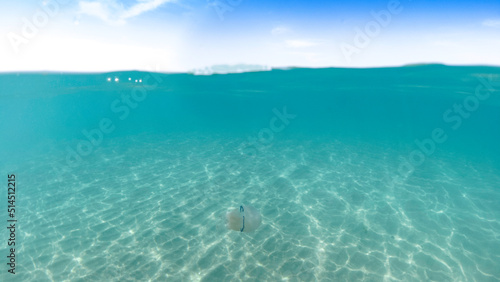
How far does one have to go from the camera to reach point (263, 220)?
10914mm

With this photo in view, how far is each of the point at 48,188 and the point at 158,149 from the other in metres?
8.78

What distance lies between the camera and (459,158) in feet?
65.1

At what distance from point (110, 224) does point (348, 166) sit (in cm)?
1541

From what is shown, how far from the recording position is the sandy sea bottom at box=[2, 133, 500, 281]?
8.25 m

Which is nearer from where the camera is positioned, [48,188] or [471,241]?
[471,241]

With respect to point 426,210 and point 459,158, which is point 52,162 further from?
point 459,158

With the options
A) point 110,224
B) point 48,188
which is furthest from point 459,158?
point 48,188

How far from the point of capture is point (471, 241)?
9609 millimetres

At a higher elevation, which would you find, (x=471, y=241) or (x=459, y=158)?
(x=471, y=241)

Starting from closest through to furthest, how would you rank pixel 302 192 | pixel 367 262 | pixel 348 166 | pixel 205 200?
pixel 367 262, pixel 205 200, pixel 302 192, pixel 348 166

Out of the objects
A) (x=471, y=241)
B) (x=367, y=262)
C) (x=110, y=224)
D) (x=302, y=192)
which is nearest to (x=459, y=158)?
(x=471, y=241)

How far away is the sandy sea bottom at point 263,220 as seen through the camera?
27.1 feet

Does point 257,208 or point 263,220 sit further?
point 257,208

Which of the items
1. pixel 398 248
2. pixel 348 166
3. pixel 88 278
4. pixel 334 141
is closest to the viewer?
pixel 88 278
